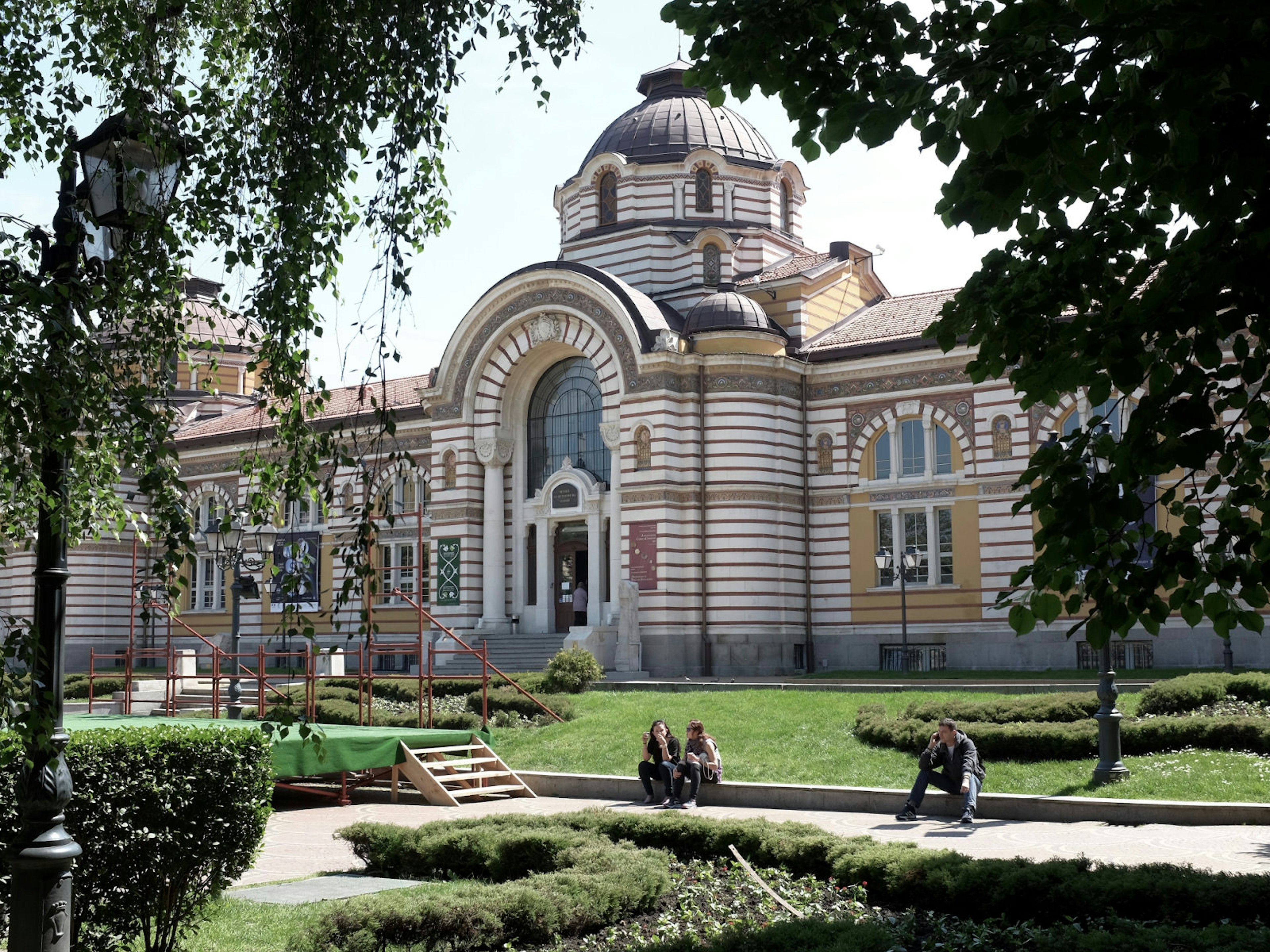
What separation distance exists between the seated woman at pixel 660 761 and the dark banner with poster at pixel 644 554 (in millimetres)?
15691

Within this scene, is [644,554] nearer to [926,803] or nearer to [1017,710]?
[1017,710]

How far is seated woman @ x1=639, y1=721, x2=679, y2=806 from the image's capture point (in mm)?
18469

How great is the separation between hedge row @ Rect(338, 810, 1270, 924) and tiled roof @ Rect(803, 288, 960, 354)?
2329 centimetres

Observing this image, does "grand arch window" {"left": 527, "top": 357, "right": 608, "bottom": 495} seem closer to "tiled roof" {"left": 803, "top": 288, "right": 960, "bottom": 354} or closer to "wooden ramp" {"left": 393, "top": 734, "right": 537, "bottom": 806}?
"tiled roof" {"left": 803, "top": 288, "right": 960, "bottom": 354}

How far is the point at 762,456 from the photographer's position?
115ft

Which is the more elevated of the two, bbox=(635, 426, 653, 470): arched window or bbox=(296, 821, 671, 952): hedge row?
bbox=(635, 426, 653, 470): arched window

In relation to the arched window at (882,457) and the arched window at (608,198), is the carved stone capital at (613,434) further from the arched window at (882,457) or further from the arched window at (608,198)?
the arched window at (608,198)

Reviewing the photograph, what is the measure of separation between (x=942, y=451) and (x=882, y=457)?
5.47 feet

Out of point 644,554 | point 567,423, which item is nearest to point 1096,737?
point 644,554

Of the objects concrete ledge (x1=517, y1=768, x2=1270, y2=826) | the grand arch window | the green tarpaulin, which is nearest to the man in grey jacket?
concrete ledge (x1=517, y1=768, x2=1270, y2=826)

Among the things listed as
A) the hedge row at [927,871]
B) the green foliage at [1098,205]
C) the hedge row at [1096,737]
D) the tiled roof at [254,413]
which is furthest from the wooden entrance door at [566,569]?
the green foliage at [1098,205]

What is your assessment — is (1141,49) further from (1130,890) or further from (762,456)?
(762,456)

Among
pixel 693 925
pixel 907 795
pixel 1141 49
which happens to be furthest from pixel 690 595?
pixel 1141 49

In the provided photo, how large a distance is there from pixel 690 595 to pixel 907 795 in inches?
694
